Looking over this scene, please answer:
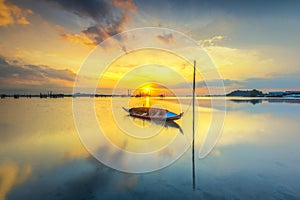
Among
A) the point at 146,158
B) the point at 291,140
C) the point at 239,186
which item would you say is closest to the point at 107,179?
the point at 146,158

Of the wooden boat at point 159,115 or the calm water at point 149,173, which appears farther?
the wooden boat at point 159,115

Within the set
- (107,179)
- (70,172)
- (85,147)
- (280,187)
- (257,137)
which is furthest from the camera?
(257,137)

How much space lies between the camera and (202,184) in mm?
5223

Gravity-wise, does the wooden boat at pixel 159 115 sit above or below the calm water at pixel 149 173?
above

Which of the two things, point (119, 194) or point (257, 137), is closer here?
point (119, 194)

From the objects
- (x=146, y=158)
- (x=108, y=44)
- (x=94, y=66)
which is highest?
(x=108, y=44)

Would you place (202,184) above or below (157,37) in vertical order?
below

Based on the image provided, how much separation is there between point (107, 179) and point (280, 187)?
506 cm

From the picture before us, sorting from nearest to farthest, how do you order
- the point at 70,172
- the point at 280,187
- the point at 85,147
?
1. the point at 280,187
2. the point at 70,172
3. the point at 85,147

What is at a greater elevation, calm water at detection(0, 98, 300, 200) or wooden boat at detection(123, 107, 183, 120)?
wooden boat at detection(123, 107, 183, 120)

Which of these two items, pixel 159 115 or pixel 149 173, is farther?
pixel 159 115

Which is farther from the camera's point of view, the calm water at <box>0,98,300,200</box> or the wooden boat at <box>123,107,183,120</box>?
the wooden boat at <box>123,107,183,120</box>

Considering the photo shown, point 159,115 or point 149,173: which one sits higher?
point 159,115

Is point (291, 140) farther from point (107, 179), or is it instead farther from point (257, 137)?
point (107, 179)
